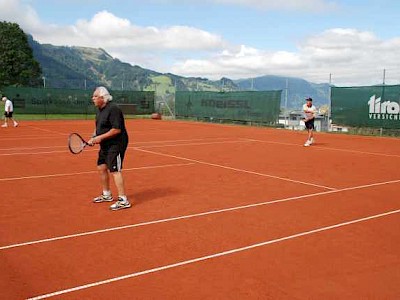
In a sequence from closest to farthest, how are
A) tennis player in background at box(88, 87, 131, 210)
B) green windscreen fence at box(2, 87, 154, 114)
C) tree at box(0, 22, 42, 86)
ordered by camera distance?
tennis player in background at box(88, 87, 131, 210) → green windscreen fence at box(2, 87, 154, 114) → tree at box(0, 22, 42, 86)

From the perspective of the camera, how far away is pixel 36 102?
3362 cm

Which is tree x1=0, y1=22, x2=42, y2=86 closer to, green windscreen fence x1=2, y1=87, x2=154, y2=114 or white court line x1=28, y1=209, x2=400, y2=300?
green windscreen fence x1=2, y1=87, x2=154, y2=114

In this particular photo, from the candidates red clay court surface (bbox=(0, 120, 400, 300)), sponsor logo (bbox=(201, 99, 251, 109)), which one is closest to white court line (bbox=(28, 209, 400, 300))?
red clay court surface (bbox=(0, 120, 400, 300))

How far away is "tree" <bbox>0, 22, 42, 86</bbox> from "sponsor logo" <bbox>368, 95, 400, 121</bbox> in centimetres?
5373

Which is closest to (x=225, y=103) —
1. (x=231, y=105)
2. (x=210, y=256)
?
(x=231, y=105)

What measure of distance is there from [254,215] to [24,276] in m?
3.19

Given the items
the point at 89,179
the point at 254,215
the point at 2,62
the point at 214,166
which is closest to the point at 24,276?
the point at 254,215

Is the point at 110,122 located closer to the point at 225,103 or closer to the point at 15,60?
the point at 225,103

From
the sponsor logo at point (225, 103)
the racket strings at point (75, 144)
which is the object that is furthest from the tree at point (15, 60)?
the racket strings at point (75, 144)

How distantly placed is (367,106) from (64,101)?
22.7 m

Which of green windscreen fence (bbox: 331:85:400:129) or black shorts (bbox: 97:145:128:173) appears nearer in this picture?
black shorts (bbox: 97:145:128:173)

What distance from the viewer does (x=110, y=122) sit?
6406mm

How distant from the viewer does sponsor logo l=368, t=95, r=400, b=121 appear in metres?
20.1

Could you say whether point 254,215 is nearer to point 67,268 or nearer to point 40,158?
point 67,268
